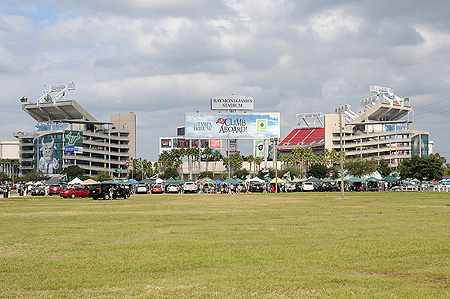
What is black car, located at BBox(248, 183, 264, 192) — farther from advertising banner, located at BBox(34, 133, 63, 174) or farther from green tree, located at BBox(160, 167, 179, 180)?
advertising banner, located at BBox(34, 133, 63, 174)

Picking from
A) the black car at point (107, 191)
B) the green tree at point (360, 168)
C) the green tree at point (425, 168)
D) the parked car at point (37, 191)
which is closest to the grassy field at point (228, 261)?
the black car at point (107, 191)

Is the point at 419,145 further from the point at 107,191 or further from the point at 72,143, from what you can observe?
the point at 107,191

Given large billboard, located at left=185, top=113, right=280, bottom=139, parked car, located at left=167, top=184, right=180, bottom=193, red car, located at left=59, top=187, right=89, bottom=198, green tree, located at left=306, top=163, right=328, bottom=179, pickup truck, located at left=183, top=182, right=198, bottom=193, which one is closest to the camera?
red car, located at left=59, top=187, right=89, bottom=198

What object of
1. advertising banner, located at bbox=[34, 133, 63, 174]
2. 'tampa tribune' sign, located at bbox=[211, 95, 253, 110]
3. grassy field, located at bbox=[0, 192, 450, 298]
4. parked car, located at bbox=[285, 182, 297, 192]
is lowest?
parked car, located at bbox=[285, 182, 297, 192]

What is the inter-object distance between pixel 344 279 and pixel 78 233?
11.1 m

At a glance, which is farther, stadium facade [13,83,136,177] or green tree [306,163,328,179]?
stadium facade [13,83,136,177]

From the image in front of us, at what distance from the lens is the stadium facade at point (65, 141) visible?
6206 inches

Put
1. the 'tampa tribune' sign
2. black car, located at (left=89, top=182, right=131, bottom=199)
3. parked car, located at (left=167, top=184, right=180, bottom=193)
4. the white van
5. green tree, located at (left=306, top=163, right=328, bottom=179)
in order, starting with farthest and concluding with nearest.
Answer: green tree, located at (left=306, top=163, right=328, bottom=179) → the 'tampa tribune' sign → the white van → parked car, located at (left=167, top=184, right=180, bottom=193) → black car, located at (left=89, top=182, right=131, bottom=199)

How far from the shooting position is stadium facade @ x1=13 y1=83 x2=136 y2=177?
158 meters

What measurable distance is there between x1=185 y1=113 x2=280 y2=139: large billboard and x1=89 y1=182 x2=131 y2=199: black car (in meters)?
67.8

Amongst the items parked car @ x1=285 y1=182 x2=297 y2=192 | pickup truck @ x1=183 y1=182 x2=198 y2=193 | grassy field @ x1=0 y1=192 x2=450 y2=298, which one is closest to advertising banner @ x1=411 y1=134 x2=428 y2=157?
parked car @ x1=285 y1=182 x2=297 y2=192

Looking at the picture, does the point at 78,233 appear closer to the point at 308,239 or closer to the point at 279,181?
the point at 308,239

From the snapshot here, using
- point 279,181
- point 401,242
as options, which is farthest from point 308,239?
point 279,181

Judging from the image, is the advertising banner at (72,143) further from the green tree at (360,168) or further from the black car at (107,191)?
the black car at (107,191)
